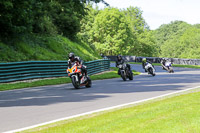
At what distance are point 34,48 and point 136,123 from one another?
65.5 ft

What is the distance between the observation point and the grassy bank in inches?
823

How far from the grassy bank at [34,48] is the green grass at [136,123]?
14129mm

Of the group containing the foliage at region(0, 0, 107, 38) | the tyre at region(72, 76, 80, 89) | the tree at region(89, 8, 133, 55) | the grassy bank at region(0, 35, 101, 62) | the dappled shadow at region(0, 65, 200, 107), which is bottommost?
the dappled shadow at region(0, 65, 200, 107)

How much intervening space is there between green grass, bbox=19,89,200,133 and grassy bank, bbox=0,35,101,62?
14129 mm

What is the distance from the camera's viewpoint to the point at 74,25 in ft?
108

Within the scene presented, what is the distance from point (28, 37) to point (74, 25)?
821 centimetres

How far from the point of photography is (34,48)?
24766 millimetres

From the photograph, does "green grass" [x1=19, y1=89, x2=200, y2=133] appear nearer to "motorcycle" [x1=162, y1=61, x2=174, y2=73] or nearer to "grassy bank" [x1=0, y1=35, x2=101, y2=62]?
"grassy bank" [x1=0, y1=35, x2=101, y2=62]

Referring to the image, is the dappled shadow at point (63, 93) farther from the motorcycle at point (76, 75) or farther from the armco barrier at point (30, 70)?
the armco barrier at point (30, 70)

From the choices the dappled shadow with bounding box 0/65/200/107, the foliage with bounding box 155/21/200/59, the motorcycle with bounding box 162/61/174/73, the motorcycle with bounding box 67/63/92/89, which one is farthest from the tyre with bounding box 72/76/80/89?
the foliage with bounding box 155/21/200/59

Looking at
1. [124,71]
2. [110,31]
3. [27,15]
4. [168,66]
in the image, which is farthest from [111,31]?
[124,71]

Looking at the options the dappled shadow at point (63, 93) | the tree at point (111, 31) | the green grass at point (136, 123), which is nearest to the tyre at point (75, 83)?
the dappled shadow at point (63, 93)

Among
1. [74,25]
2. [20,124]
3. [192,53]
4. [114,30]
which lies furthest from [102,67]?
[192,53]

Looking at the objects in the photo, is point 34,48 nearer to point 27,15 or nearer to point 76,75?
point 27,15
